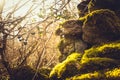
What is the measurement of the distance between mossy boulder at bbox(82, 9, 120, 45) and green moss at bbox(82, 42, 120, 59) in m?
0.34

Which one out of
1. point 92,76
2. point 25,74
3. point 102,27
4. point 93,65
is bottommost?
point 25,74

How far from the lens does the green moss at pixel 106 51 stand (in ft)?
16.9

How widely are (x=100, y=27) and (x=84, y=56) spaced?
0.87 metres

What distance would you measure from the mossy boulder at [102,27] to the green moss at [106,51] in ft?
1.10

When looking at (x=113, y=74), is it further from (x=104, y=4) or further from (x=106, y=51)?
(x=104, y=4)

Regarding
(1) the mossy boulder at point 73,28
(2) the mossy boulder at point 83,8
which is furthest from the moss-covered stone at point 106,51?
(2) the mossy boulder at point 83,8

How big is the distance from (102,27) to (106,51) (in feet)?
2.55

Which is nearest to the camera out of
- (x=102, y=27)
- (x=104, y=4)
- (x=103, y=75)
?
(x=103, y=75)

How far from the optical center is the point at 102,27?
5.82 m

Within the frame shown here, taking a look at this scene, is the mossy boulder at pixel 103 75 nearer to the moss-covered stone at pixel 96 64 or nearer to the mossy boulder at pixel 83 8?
the moss-covered stone at pixel 96 64

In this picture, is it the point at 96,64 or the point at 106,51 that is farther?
the point at 106,51

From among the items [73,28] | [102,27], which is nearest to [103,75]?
[102,27]

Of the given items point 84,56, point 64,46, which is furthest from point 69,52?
point 84,56

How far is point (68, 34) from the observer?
6.48 m
